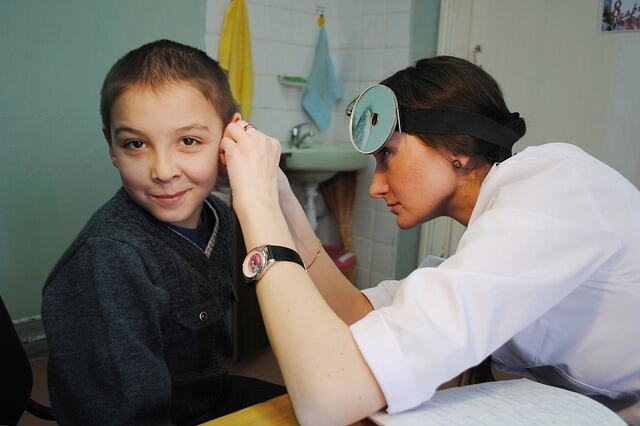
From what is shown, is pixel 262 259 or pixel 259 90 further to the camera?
pixel 259 90

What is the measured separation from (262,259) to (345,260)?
2617 mm

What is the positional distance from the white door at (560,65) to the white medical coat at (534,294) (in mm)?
1828

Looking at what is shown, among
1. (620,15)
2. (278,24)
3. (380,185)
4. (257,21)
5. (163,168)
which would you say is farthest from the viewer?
(278,24)

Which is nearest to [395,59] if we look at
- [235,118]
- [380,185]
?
[380,185]

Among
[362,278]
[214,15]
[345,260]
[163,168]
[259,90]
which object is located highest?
[214,15]

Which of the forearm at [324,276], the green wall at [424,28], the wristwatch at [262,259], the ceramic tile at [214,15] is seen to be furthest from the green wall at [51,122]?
the wristwatch at [262,259]

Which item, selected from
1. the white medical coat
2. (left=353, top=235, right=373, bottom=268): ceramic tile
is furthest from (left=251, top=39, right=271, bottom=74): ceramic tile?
the white medical coat

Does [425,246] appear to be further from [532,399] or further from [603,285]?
[532,399]

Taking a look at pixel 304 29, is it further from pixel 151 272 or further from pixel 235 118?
pixel 151 272

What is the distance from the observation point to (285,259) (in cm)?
91

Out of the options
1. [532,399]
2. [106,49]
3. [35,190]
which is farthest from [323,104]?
[532,399]

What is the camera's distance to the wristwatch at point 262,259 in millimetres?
897

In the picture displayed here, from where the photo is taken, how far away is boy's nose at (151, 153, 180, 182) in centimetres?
105

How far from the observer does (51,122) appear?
8.00 feet
